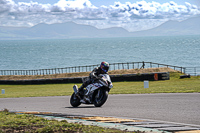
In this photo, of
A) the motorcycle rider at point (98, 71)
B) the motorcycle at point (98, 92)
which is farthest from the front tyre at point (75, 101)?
the motorcycle rider at point (98, 71)

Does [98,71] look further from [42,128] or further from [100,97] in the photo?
[42,128]

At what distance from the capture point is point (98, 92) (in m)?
12.0

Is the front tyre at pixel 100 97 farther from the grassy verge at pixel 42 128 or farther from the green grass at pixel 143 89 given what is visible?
the green grass at pixel 143 89

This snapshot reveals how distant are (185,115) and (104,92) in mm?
3413

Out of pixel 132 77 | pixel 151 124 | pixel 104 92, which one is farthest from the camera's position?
pixel 132 77

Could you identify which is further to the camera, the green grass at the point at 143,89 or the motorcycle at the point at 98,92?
the green grass at the point at 143,89

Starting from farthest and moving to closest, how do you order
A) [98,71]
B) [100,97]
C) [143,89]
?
[143,89]
[100,97]
[98,71]

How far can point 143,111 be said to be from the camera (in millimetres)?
10453

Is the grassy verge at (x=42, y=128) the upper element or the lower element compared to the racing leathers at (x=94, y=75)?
lower

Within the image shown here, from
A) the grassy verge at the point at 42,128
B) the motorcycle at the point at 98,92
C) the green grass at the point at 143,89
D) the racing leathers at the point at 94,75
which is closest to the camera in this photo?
the grassy verge at the point at 42,128

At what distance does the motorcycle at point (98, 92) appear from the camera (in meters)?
11.6

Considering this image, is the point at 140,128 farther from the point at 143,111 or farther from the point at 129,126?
the point at 143,111

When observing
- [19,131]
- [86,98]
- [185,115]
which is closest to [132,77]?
[86,98]

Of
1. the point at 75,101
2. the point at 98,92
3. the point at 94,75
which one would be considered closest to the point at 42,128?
the point at 94,75
